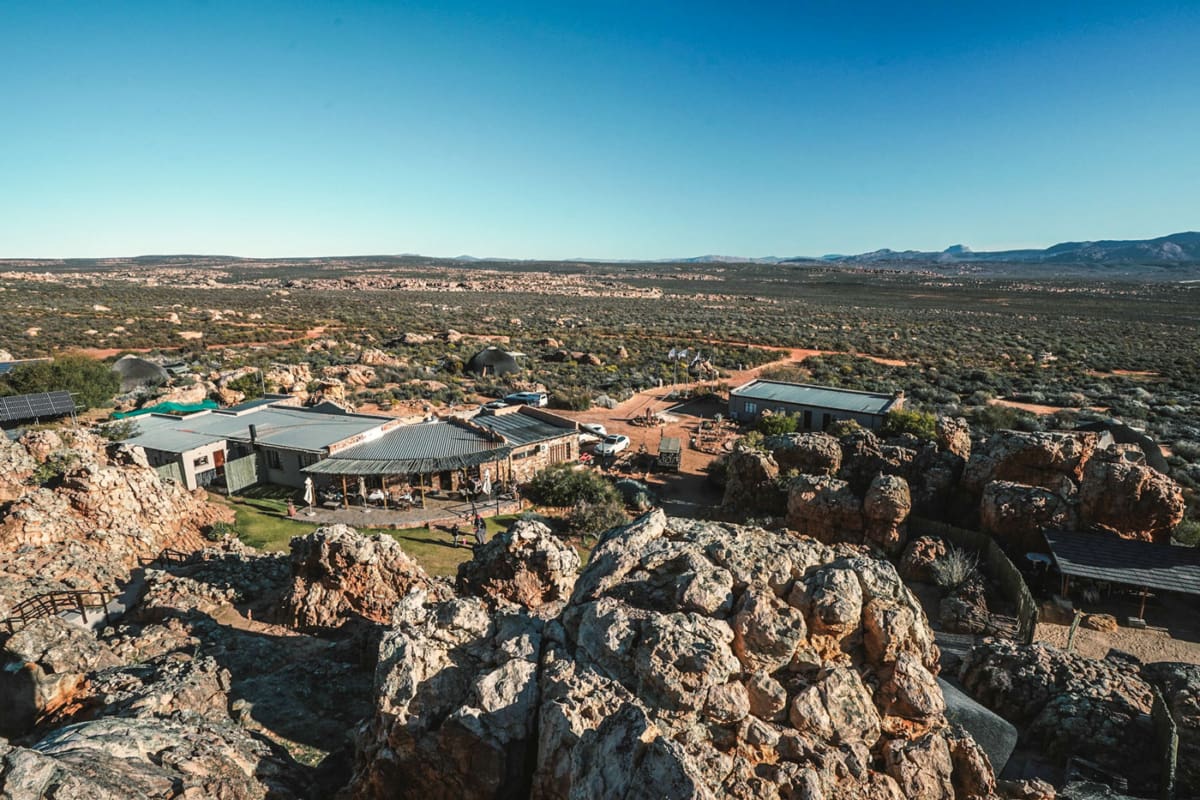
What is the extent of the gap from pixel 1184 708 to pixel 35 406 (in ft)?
121

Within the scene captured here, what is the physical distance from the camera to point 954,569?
1416 cm

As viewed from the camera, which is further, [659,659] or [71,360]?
[71,360]

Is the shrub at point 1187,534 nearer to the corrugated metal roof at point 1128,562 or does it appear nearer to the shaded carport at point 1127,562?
the corrugated metal roof at point 1128,562

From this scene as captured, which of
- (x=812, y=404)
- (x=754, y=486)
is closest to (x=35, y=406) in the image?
(x=754, y=486)

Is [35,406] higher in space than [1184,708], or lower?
higher

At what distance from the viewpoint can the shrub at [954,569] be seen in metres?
14.0

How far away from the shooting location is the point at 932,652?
671 centimetres

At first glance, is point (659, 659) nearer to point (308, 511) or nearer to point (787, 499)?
point (787, 499)

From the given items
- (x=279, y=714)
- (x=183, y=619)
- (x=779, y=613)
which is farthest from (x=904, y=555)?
(x=183, y=619)

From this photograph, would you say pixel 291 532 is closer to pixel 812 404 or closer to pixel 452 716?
pixel 452 716

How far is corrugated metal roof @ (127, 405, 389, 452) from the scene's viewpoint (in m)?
22.4

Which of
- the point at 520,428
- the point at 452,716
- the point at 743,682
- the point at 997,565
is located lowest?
the point at 997,565

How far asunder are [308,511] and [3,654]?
11.7 meters

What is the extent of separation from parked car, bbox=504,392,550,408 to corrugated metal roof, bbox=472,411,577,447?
8481mm
